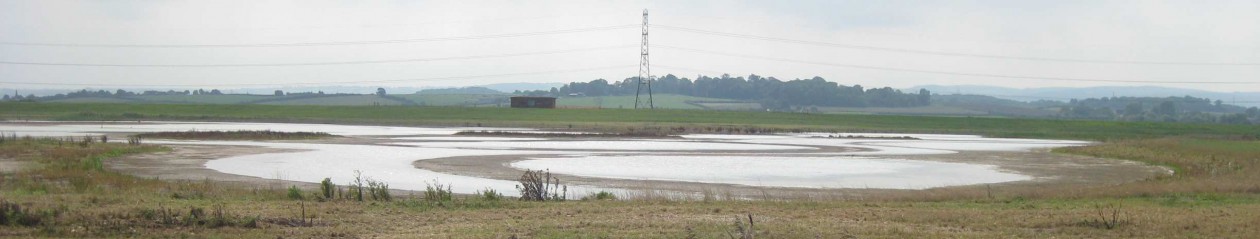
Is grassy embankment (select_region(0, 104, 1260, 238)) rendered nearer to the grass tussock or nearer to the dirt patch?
the dirt patch

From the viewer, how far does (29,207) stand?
713 inches

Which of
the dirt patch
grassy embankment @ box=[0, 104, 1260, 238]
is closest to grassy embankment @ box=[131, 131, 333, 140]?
the dirt patch

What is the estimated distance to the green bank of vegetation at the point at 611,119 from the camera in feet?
302

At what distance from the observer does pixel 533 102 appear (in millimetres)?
123125

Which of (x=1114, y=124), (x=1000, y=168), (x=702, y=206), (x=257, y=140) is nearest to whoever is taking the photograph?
(x=702, y=206)

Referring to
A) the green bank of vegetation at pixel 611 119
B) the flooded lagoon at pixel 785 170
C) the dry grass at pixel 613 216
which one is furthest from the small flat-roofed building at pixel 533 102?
the dry grass at pixel 613 216

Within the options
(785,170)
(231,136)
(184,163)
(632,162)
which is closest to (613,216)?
(785,170)

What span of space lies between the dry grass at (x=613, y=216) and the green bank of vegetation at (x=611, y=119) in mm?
61713

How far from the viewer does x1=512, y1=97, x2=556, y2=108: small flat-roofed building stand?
122188 mm

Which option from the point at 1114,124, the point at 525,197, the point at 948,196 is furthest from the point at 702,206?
the point at 1114,124

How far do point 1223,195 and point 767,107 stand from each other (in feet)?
565

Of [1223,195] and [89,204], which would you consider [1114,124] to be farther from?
[89,204]

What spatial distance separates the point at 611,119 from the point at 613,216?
82023 mm

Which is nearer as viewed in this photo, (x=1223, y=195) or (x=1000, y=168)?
(x=1223, y=195)
